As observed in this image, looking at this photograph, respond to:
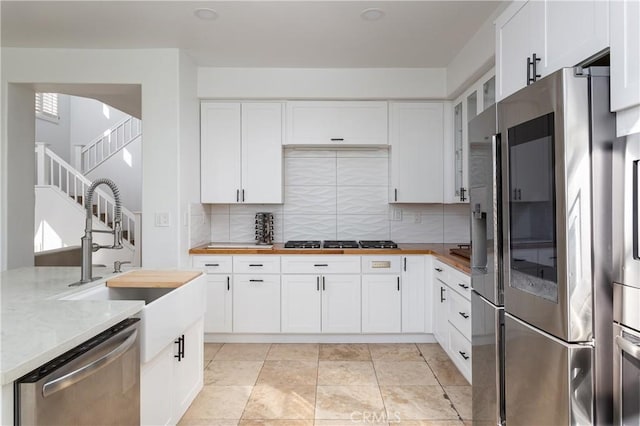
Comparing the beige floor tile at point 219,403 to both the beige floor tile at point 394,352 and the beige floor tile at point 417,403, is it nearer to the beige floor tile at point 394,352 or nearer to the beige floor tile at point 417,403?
the beige floor tile at point 417,403

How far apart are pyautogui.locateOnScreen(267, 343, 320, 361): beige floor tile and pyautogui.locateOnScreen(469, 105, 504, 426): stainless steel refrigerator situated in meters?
1.56

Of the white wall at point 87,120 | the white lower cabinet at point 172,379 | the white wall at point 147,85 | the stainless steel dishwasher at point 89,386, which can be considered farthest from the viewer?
the white wall at point 87,120

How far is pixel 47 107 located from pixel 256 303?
706 centimetres

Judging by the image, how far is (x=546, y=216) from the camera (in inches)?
54.6

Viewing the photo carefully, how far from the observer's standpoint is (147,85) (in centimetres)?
320

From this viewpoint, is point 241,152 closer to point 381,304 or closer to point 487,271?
point 381,304

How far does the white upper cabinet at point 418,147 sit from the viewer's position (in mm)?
3758

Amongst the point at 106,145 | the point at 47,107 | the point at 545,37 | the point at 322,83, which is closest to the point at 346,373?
the point at 545,37

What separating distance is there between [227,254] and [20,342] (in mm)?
2429

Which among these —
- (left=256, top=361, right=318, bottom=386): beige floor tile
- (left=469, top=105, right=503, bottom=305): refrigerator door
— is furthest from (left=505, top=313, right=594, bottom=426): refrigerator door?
(left=256, top=361, right=318, bottom=386): beige floor tile

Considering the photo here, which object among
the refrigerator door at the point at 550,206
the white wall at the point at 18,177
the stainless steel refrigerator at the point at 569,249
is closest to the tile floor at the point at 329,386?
the stainless steel refrigerator at the point at 569,249

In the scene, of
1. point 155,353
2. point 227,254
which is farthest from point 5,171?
point 155,353

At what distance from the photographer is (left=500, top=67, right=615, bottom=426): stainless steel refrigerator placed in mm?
1232

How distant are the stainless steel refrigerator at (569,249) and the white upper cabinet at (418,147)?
2262mm
